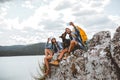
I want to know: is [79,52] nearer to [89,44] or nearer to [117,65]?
[89,44]

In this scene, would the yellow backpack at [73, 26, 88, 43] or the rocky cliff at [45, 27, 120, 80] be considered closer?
the rocky cliff at [45, 27, 120, 80]

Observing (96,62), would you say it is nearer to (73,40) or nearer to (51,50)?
(73,40)

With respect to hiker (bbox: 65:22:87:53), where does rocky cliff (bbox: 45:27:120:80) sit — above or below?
below

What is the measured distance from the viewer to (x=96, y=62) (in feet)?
38.1

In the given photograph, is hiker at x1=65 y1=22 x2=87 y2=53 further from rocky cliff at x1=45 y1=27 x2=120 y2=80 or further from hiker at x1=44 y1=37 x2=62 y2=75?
hiker at x1=44 y1=37 x2=62 y2=75

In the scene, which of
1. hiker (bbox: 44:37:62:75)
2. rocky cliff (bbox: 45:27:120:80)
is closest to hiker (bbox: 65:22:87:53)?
rocky cliff (bbox: 45:27:120:80)

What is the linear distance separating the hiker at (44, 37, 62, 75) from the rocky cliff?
2.54ft

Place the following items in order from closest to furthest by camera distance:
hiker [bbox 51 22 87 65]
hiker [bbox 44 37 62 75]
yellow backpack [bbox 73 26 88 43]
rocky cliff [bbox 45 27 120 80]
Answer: rocky cliff [bbox 45 27 120 80], hiker [bbox 51 22 87 65], yellow backpack [bbox 73 26 88 43], hiker [bbox 44 37 62 75]

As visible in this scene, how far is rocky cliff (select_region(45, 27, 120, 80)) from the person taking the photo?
11.2m

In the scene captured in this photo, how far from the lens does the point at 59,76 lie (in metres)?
14.1

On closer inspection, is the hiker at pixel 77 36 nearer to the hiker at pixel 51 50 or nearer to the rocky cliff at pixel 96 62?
the rocky cliff at pixel 96 62

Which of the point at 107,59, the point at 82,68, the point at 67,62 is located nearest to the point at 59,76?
the point at 67,62

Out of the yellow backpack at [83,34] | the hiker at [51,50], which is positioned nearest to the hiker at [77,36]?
the yellow backpack at [83,34]

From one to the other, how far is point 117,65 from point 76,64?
2254 millimetres
